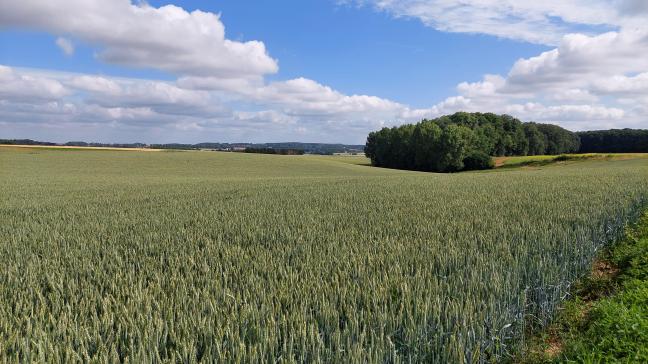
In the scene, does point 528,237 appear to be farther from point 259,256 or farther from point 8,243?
point 8,243

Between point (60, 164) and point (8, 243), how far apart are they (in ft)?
173

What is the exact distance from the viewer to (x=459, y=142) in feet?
250

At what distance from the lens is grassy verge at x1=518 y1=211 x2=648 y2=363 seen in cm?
433

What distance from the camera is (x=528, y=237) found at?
7684 mm

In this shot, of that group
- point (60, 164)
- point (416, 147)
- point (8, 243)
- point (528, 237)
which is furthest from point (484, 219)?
point (416, 147)

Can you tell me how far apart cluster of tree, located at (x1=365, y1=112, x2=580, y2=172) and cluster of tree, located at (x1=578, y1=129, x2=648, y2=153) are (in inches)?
486

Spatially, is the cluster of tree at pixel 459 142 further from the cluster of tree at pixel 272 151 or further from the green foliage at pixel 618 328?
the green foliage at pixel 618 328

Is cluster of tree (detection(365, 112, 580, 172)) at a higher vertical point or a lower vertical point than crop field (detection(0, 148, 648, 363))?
higher

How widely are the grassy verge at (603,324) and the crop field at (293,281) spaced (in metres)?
0.27

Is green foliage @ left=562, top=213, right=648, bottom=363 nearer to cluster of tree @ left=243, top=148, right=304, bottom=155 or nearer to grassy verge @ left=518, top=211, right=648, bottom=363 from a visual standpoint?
grassy verge @ left=518, top=211, right=648, bottom=363

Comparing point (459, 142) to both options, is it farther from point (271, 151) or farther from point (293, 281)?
point (293, 281)

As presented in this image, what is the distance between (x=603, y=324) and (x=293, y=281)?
3.56 metres

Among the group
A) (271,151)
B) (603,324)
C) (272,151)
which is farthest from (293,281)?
(272,151)

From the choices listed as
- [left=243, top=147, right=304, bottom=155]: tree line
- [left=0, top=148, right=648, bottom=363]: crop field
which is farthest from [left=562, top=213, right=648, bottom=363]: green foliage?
[left=243, top=147, right=304, bottom=155]: tree line
